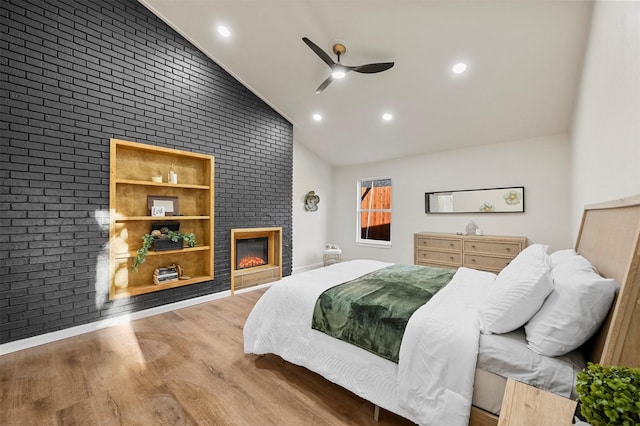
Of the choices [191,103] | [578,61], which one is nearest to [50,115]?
[191,103]

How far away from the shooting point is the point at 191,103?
361 centimetres

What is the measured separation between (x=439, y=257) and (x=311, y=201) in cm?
272

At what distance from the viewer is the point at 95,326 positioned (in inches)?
111

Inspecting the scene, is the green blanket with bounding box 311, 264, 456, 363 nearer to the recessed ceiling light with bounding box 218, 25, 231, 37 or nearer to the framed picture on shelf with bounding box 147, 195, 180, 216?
the framed picture on shelf with bounding box 147, 195, 180, 216

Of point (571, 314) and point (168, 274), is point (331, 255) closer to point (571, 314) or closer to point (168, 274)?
point (168, 274)

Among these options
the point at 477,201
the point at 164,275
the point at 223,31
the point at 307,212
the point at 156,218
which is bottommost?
the point at 164,275

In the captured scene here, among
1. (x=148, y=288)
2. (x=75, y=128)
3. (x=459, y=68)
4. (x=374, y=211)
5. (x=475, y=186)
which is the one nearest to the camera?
(x=75, y=128)

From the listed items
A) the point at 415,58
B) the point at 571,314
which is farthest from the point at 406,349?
the point at 415,58

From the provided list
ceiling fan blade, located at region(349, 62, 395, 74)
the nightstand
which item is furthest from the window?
the nightstand

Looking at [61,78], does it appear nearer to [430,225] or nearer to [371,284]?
[371,284]

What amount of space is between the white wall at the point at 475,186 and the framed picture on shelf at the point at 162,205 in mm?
3634

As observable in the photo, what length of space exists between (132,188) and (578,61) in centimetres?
508

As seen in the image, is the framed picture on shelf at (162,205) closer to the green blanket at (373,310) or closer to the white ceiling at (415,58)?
the white ceiling at (415,58)

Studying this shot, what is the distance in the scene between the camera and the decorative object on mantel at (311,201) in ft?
18.5
